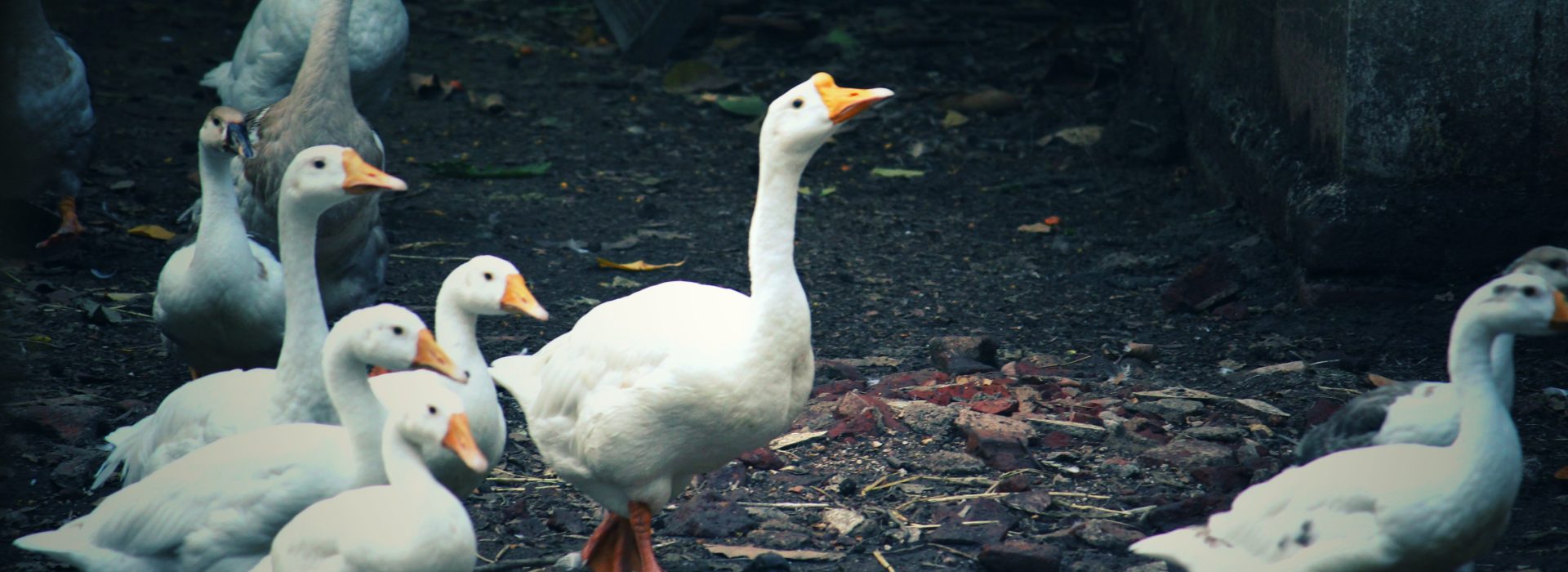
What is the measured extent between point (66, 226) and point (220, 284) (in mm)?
2190

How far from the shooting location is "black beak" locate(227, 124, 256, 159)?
4484 millimetres

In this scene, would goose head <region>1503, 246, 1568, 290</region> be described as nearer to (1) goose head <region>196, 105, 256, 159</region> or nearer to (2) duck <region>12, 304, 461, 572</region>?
(2) duck <region>12, 304, 461, 572</region>

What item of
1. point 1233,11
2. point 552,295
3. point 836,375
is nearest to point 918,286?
point 836,375

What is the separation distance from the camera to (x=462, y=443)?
2.76 m

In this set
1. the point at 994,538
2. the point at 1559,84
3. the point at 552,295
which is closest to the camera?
the point at 994,538

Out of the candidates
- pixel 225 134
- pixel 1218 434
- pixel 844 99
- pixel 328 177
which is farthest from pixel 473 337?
pixel 1218 434

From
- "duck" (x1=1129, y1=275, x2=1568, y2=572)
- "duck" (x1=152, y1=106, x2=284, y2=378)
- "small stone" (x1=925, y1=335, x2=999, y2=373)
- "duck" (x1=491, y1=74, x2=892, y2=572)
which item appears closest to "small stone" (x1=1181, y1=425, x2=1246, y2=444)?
"small stone" (x1=925, y1=335, x2=999, y2=373)

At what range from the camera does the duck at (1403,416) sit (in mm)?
3062

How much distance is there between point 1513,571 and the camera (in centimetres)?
329

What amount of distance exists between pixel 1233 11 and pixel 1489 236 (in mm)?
1949

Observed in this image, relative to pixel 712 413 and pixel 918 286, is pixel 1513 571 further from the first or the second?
pixel 918 286

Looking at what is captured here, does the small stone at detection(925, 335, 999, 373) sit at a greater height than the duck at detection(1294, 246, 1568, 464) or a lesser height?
lesser

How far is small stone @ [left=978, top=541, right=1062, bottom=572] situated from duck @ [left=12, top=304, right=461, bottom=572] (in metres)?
1.45

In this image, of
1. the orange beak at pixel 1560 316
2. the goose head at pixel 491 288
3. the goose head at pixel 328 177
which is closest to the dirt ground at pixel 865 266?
the goose head at pixel 491 288
